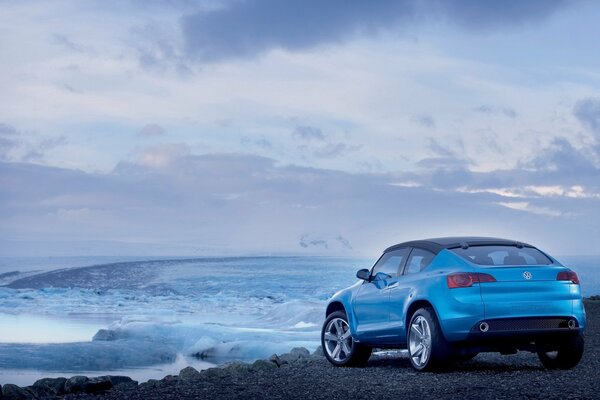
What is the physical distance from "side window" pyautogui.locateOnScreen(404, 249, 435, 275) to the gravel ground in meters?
1.33

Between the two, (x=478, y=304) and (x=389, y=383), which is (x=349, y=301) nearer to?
(x=389, y=383)

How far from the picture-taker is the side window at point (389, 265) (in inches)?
480

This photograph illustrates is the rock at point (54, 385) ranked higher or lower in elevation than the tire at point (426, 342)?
lower

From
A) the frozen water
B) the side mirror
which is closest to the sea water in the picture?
the frozen water

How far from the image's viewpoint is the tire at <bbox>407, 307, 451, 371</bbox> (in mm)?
10828

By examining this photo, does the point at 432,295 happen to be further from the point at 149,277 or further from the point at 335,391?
the point at 149,277

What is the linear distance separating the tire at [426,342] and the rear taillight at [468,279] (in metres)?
0.54

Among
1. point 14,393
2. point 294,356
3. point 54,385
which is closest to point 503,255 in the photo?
point 294,356

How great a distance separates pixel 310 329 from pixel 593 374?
15243mm

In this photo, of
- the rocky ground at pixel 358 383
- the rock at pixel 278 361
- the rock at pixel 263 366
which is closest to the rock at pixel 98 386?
the rocky ground at pixel 358 383

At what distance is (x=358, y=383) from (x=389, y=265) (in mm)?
2253

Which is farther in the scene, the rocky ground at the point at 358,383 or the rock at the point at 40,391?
the rock at the point at 40,391

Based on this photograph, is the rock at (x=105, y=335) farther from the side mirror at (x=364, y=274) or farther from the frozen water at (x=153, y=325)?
the side mirror at (x=364, y=274)

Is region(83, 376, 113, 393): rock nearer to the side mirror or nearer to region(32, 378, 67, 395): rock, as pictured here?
region(32, 378, 67, 395): rock
